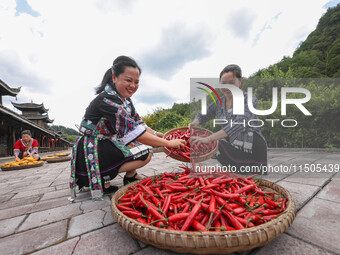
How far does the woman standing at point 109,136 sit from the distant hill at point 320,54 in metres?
27.7

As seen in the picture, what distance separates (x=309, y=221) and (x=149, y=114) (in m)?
18.2

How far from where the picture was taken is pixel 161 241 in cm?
105

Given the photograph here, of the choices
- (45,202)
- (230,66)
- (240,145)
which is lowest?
(45,202)

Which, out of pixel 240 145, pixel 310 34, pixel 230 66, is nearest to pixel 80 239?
pixel 240 145

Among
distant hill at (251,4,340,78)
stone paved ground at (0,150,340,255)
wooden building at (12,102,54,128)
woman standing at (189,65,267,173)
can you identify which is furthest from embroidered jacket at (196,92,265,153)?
wooden building at (12,102,54,128)

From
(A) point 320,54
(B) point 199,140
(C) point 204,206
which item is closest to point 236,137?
(B) point 199,140

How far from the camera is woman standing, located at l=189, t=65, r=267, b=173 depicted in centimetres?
293

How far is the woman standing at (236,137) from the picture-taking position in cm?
293

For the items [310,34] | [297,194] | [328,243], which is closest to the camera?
[328,243]

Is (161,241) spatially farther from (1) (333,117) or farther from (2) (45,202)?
(1) (333,117)

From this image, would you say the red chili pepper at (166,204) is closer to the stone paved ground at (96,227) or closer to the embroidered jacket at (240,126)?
the stone paved ground at (96,227)

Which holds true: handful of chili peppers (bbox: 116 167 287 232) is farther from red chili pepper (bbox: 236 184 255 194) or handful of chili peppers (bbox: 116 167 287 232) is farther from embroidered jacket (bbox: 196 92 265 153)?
embroidered jacket (bbox: 196 92 265 153)

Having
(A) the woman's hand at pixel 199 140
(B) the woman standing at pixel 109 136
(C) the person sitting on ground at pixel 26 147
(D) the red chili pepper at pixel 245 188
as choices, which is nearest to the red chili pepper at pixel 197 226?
(D) the red chili pepper at pixel 245 188

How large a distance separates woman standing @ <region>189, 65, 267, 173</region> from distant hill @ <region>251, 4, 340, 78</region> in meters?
26.1
